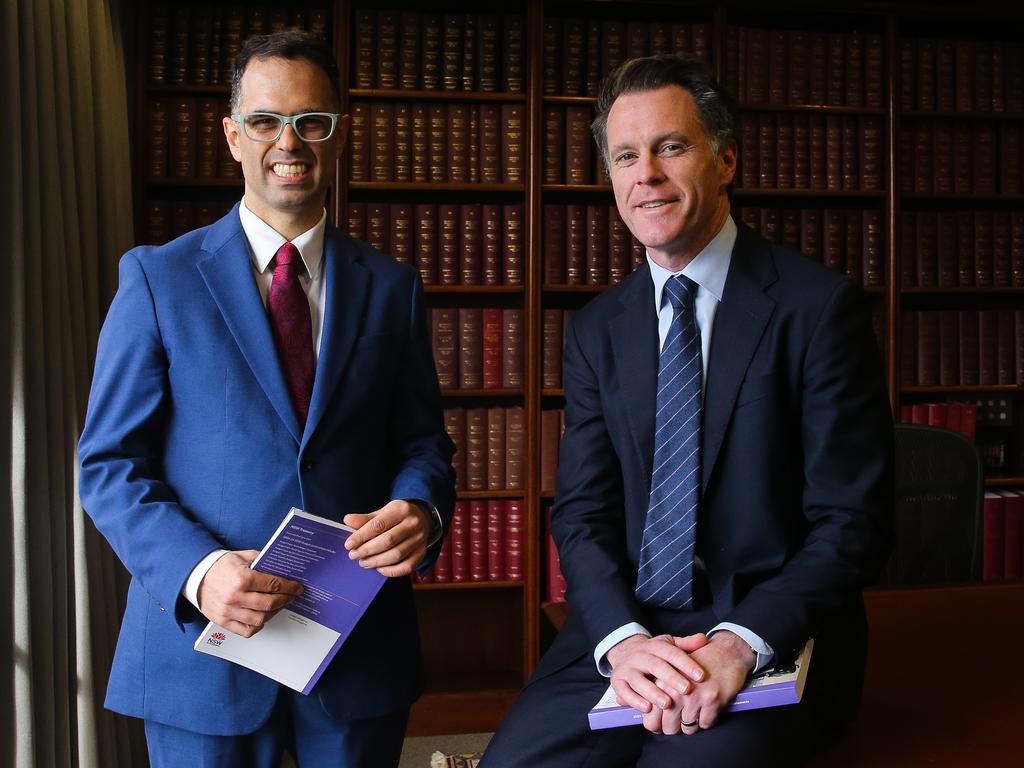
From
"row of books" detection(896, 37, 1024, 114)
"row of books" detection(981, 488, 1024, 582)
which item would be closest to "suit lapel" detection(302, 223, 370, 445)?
"row of books" detection(896, 37, 1024, 114)

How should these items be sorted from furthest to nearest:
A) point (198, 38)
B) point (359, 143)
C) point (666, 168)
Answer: point (359, 143)
point (198, 38)
point (666, 168)

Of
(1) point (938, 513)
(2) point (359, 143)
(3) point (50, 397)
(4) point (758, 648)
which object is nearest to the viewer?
(4) point (758, 648)

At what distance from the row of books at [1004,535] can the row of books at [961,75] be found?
4.88ft

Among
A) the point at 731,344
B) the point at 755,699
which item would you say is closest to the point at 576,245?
the point at 731,344

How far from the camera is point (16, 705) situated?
1.91 metres

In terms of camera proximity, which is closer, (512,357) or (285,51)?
(285,51)

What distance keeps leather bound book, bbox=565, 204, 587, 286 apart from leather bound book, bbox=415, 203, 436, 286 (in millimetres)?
482

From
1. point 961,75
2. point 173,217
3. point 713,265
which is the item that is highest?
point 961,75

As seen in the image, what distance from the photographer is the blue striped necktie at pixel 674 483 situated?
149cm

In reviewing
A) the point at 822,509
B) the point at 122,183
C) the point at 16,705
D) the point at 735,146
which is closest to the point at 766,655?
the point at 822,509

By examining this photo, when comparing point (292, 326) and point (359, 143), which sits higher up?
point (359, 143)

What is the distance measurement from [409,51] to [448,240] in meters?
0.67

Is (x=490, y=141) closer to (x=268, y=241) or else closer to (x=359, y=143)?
(x=359, y=143)

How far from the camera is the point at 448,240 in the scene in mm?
3375
